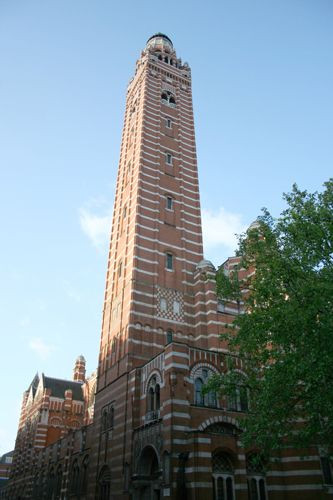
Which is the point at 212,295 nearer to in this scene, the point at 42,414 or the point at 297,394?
the point at 297,394

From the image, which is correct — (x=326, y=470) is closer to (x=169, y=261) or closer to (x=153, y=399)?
(x=153, y=399)

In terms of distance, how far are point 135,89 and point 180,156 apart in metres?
13.8

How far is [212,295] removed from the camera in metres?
32.8

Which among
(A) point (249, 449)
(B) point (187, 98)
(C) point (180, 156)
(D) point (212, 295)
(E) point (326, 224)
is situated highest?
(B) point (187, 98)

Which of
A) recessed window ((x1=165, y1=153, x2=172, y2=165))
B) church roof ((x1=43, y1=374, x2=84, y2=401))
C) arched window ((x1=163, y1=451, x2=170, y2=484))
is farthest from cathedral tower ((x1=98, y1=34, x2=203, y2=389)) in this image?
church roof ((x1=43, y1=374, x2=84, y2=401))

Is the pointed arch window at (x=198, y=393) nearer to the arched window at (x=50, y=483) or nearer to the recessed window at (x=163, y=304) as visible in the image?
the recessed window at (x=163, y=304)

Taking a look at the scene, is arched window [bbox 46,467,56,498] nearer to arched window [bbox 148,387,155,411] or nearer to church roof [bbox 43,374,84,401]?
church roof [bbox 43,374,84,401]

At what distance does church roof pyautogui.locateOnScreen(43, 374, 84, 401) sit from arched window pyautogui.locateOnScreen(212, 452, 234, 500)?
44.0 metres

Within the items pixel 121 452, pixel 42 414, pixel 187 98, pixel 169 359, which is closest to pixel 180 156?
pixel 187 98

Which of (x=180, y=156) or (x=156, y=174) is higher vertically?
(x=180, y=156)

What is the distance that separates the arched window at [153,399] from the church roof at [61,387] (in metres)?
40.4

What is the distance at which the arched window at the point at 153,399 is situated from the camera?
24.8 metres

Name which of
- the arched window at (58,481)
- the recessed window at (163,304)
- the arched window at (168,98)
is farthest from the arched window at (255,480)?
the arched window at (168,98)

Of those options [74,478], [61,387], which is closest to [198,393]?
[74,478]
